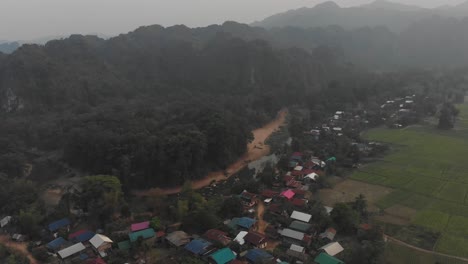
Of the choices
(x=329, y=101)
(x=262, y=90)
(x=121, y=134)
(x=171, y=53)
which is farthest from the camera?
(x=171, y=53)

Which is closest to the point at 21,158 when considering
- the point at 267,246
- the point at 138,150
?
the point at 138,150

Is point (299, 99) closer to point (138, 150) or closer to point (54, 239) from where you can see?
point (138, 150)

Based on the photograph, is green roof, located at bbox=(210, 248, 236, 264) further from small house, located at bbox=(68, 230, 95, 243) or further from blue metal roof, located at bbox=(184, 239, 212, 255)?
small house, located at bbox=(68, 230, 95, 243)

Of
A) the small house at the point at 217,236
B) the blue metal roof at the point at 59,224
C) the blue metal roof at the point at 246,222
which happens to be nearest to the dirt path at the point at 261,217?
the blue metal roof at the point at 246,222

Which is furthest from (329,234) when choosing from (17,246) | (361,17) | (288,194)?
(361,17)

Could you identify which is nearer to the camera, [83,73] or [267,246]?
[267,246]

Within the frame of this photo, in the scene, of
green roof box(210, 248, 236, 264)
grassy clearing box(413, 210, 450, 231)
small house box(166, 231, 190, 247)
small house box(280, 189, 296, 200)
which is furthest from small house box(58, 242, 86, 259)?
grassy clearing box(413, 210, 450, 231)

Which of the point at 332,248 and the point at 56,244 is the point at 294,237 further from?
the point at 56,244

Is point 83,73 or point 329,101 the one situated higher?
point 83,73
